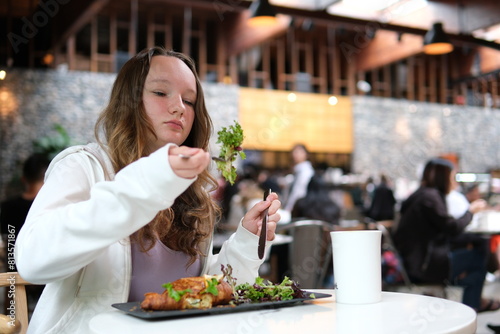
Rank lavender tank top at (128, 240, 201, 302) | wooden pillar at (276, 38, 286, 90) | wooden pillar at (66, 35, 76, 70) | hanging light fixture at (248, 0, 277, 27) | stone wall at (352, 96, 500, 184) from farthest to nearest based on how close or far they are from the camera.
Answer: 1. stone wall at (352, 96, 500, 184)
2. wooden pillar at (276, 38, 286, 90)
3. wooden pillar at (66, 35, 76, 70)
4. hanging light fixture at (248, 0, 277, 27)
5. lavender tank top at (128, 240, 201, 302)

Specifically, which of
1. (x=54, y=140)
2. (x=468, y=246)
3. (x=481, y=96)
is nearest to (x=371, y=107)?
(x=481, y=96)

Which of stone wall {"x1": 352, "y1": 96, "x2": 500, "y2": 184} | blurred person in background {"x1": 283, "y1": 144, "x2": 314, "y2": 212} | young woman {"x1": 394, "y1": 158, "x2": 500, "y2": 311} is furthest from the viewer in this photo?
stone wall {"x1": 352, "y1": 96, "x2": 500, "y2": 184}

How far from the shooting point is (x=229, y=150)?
124cm

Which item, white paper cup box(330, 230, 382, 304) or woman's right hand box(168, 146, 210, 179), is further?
white paper cup box(330, 230, 382, 304)

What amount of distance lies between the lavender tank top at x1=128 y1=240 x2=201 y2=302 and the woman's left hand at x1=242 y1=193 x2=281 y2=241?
0.21 m

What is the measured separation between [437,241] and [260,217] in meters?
2.48

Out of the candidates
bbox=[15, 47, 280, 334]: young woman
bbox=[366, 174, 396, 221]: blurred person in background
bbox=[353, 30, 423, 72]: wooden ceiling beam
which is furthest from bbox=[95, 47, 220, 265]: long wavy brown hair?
bbox=[353, 30, 423, 72]: wooden ceiling beam

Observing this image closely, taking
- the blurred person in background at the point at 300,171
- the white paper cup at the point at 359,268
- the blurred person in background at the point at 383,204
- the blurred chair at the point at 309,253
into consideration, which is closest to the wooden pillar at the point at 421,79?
the blurred person in background at the point at 383,204

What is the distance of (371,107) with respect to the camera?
Result: 42.7ft

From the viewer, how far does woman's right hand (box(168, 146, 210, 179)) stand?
3.29 ft

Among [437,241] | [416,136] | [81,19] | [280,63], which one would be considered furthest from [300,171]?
[416,136]

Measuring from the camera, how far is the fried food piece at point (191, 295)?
105cm

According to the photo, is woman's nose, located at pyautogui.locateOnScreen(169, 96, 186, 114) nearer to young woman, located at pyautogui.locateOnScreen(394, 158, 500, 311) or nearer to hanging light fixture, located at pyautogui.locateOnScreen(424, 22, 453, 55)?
young woman, located at pyautogui.locateOnScreen(394, 158, 500, 311)

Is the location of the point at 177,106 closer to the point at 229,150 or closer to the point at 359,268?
the point at 229,150
